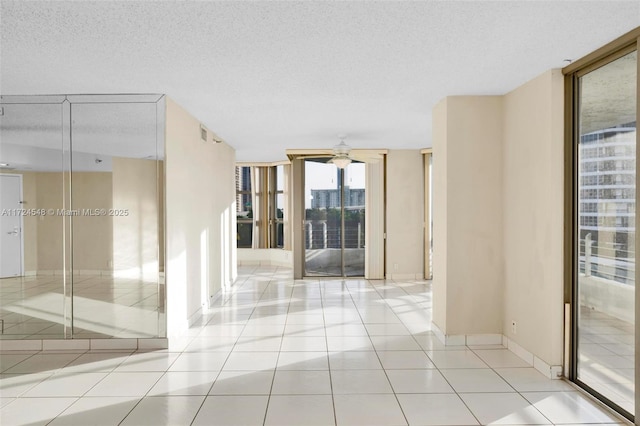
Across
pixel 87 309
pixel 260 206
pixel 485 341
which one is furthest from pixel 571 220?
pixel 260 206

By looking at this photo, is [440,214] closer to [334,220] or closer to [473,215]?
[473,215]

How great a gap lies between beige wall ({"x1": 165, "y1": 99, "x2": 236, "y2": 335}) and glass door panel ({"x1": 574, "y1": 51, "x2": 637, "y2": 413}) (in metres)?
3.85

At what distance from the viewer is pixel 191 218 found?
5.60 meters

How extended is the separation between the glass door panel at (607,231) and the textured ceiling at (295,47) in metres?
0.42

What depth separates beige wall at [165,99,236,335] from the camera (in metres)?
4.78

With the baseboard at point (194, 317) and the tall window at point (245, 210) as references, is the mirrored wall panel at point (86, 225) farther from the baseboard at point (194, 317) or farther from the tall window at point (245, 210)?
the tall window at point (245, 210)

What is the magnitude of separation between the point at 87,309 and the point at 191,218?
1574mm

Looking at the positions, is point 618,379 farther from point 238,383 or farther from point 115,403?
point 115,403

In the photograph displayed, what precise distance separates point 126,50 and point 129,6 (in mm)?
758

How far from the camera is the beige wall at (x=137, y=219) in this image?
15.0 ft

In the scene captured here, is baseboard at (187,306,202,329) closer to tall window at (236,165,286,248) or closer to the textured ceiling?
the textured ceiling

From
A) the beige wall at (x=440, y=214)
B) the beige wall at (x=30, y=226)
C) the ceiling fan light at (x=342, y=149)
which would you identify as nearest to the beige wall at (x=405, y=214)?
the ceiling fan light at (x=342, y=149)

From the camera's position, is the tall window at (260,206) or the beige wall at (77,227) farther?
the tall window at (260,206)

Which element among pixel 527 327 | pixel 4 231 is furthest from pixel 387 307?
pixel 4 231
